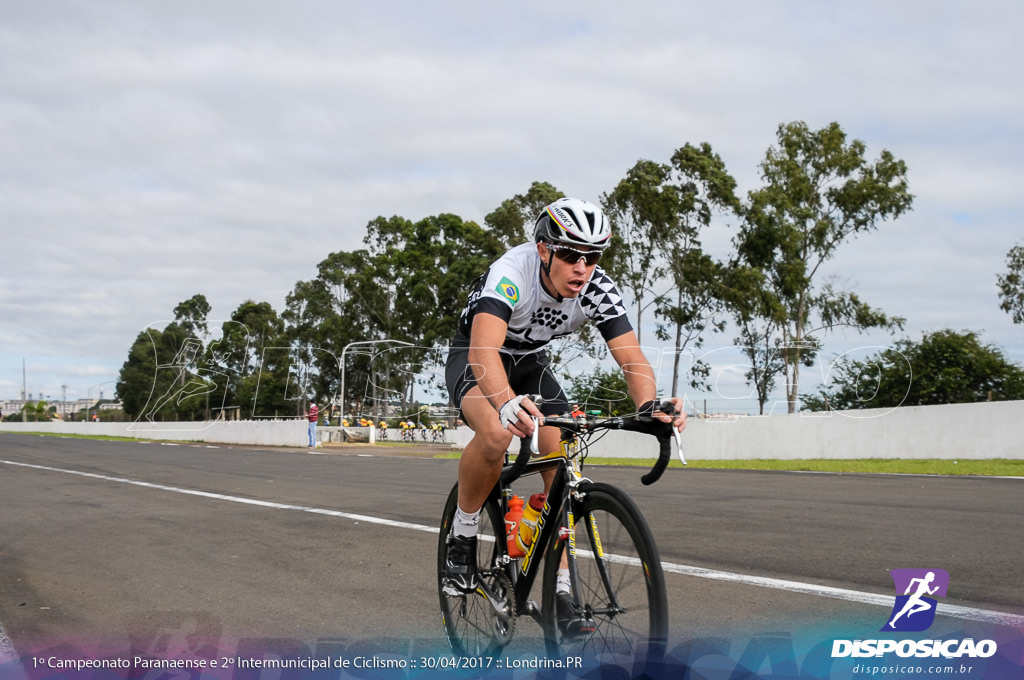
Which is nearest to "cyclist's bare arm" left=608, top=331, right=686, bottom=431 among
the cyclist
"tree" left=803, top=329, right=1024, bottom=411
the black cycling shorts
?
the cyclist

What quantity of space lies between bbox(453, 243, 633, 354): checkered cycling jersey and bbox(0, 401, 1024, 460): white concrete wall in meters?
18.3

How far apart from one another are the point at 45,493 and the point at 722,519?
30.2ft

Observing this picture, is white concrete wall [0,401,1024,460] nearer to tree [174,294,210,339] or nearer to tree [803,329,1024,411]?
tree [803,329,1024,411]

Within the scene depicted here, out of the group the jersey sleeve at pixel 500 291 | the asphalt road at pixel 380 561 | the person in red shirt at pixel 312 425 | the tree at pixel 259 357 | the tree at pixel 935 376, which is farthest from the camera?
the tree at pixel 259 357

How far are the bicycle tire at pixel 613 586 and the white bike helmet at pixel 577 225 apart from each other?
98 centimetres

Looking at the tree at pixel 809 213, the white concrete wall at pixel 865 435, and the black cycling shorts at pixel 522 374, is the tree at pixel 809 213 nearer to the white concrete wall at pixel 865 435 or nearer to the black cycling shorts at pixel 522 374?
the white concrete wall at pixel 865 435

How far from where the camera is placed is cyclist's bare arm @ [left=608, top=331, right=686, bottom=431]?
389 cm

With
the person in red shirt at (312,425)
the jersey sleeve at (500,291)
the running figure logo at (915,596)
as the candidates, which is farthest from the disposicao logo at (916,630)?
the person in red shirt at (312,425)

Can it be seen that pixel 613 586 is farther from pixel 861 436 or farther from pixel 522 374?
pixel 861 436

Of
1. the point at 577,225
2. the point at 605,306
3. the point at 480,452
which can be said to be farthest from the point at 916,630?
the point at 577,225

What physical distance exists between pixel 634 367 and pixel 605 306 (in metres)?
0.30

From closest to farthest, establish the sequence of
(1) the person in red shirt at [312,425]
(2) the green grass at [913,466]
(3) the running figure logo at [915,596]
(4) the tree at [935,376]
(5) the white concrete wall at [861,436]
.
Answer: (3) the running figure logo at [915,596] < (2) the green grass at [913,466] < (5) the white concrete wall at [861,436] < (4) the tree at [935,376] < (1) the person in red shirt at [312,425]

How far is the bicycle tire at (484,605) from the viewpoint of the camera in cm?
389

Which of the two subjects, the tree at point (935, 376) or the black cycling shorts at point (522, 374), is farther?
the tree at point (935, 376)
